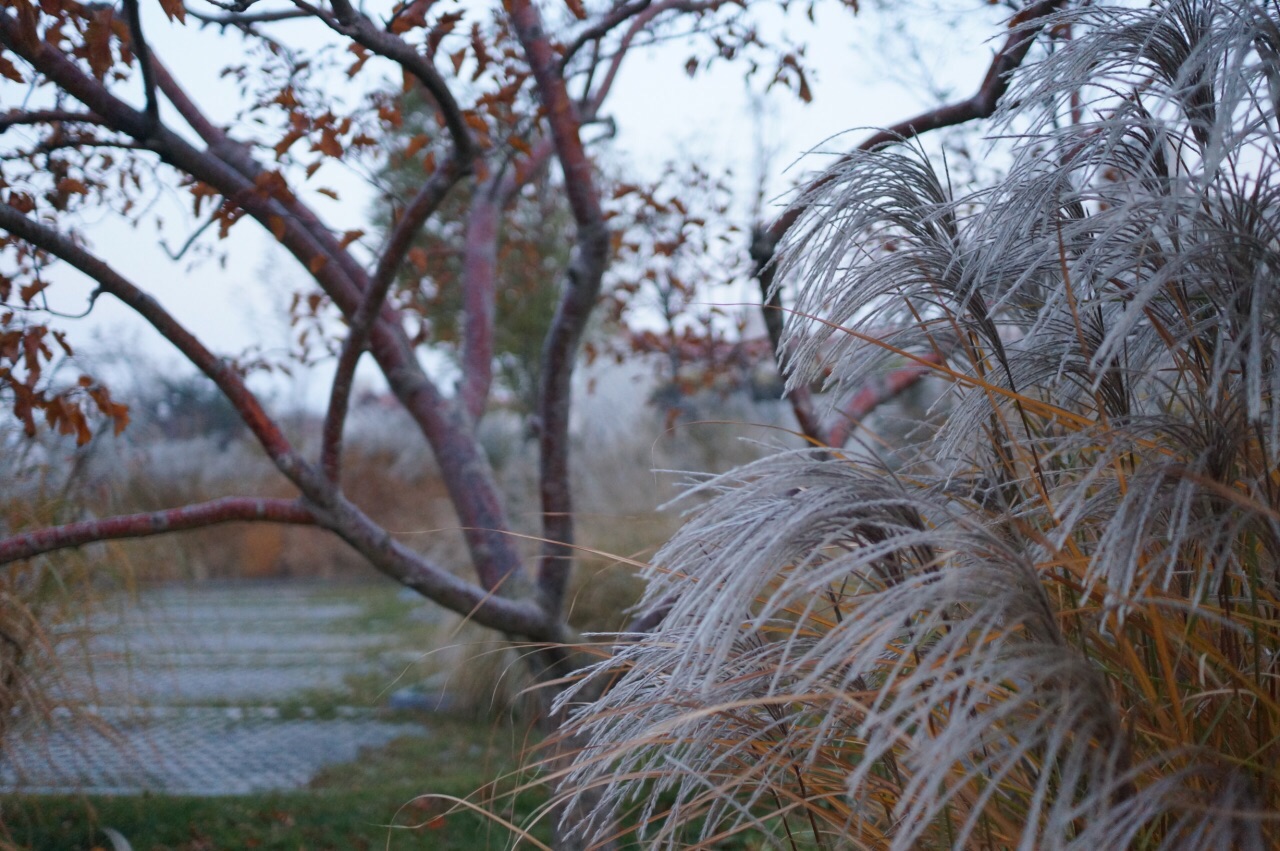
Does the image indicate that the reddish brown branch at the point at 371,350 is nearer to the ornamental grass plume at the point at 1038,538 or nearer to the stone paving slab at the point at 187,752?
the ornamental grass plume at the point at 1038,538

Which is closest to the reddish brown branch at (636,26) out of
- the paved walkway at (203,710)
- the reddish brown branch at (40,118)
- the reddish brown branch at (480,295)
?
the reddish brown branch at (480,295)

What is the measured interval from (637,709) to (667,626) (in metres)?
0.19

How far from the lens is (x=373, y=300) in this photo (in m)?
2.48

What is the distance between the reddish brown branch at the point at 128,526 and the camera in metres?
2.34

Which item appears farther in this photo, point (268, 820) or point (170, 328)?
point (268, 820)

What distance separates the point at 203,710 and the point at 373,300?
4.99m

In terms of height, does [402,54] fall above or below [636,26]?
below

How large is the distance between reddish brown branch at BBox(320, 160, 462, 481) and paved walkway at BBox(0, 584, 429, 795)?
159cm

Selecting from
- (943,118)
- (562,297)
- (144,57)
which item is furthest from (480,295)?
(943,118)

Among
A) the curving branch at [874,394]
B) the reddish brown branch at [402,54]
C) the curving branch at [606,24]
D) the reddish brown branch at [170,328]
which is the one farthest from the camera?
the curving branch at [874,394]

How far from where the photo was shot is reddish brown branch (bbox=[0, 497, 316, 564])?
7.69 feet

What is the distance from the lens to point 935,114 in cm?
286

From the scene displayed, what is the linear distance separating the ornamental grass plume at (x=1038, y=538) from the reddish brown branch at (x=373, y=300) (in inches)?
43.3

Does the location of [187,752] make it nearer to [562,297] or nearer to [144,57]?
[562,297]
